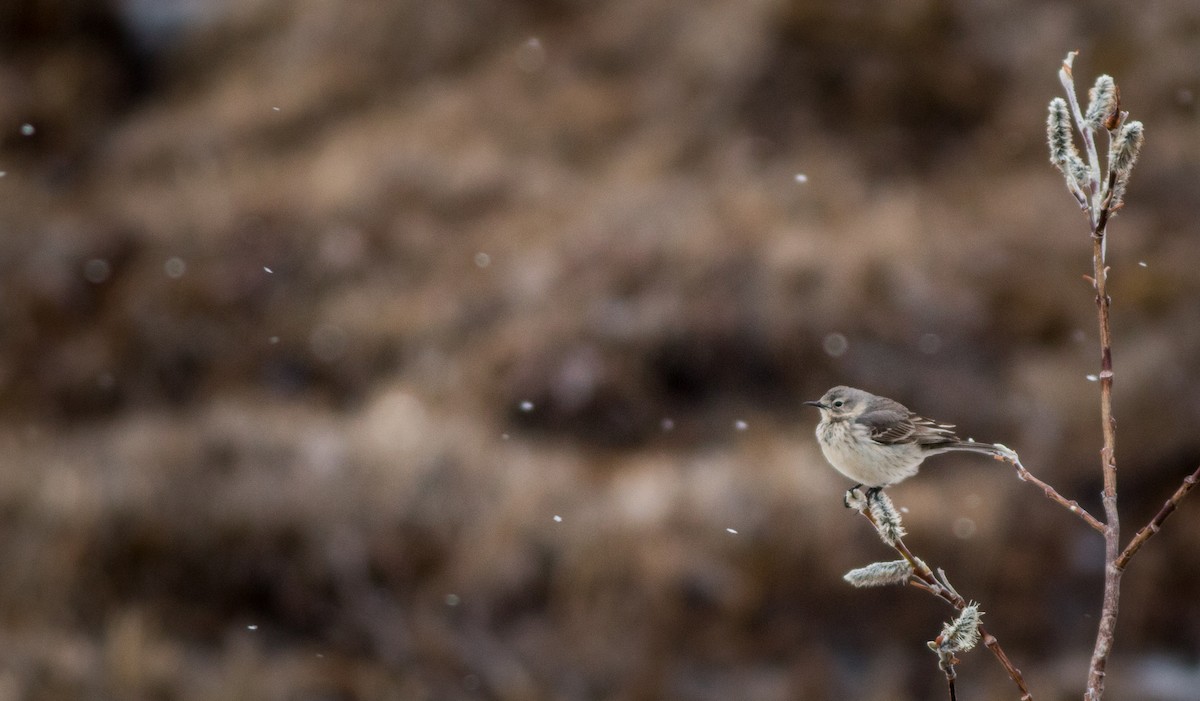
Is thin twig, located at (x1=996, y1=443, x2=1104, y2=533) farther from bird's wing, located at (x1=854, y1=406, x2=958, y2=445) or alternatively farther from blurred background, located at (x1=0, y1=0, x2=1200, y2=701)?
blurred background, located at (x1=0, y1=0, x2=1200, y2=701)

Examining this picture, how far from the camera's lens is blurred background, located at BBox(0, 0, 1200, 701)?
748 centimetres

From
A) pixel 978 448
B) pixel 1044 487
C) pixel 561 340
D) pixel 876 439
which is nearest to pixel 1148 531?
pixel 1044 487

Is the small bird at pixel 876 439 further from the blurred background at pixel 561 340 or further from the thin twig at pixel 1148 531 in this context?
the blurred background at pixel 561 340

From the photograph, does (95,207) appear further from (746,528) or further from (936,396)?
(936,396)

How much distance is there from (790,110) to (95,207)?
8.51 m

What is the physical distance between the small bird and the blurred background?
4.76 meters

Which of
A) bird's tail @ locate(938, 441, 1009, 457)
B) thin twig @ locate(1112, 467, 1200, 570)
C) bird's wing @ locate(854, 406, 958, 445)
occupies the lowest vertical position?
thin twig @ locate(1112, 467, 1200, 570)

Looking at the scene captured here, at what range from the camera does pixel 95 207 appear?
12.3m

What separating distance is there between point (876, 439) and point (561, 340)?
7.01 meters

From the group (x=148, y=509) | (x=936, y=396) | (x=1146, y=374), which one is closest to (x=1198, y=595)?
(x=1146, y=374)

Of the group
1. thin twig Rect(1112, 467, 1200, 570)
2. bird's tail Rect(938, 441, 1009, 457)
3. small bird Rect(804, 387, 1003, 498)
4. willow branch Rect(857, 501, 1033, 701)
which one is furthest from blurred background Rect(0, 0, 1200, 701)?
thin twig Rect(1112, 467, 1200, 570)

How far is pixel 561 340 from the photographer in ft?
31.8

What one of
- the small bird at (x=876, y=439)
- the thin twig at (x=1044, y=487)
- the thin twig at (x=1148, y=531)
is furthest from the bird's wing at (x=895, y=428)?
the thin twig at (x=1148, y=531)

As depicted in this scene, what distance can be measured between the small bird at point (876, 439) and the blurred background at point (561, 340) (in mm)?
4761
